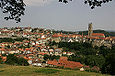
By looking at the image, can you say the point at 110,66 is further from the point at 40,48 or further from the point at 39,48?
the point at 39,48

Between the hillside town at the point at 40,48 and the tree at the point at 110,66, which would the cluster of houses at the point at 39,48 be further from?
the tree at the point at 110,66

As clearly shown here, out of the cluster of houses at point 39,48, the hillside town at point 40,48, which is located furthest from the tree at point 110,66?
the cluster of houses at point 39,48

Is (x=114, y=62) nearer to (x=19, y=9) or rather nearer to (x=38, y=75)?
(x=38, y=75)

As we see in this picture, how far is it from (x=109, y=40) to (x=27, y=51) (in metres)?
53.3

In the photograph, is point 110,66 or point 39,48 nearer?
point 110,66

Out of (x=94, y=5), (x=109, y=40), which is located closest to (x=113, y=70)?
(x=94, y=5)

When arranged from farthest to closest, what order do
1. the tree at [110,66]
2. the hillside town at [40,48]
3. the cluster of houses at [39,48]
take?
the cluster of houses at [39,48], the hillside town at [40,48], the tree at [110,66]

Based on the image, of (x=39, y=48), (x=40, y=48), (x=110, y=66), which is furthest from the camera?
(x=39, y=48)

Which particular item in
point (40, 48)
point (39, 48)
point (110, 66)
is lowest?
point (39, 48)

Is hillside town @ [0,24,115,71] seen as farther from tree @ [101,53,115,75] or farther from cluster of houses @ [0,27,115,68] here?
tree @ [101,53,115,75]

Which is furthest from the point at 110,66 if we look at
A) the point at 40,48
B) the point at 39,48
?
the point at 39,48

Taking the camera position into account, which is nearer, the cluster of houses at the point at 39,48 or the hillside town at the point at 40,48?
the hillside town at the point at 40,48

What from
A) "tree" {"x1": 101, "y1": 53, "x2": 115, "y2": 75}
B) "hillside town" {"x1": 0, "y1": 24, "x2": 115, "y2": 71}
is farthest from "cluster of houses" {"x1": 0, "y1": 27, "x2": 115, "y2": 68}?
"tree" {"x1": 101, "y1": 53, "x2": 115, "y2": 75}

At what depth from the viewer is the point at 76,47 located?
78375mm
